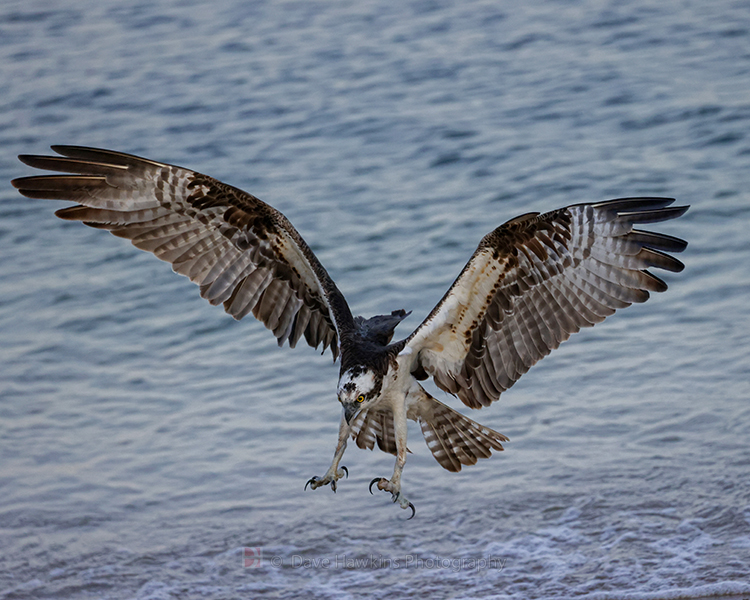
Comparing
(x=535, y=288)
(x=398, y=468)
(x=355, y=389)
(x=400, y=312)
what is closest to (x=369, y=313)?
(x=400, y=312)

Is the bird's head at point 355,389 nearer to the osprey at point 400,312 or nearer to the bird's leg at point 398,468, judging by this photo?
the osprey at point 400,312

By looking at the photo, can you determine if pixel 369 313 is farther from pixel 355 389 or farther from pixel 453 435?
pixel 355 389

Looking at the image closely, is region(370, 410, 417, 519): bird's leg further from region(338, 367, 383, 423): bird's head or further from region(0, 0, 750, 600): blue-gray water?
region(0, 0, 750, 600): blue-gray water

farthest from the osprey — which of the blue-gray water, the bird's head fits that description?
the blue-gray water

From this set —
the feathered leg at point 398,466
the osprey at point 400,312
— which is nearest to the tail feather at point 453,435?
the osprey at point 400,312

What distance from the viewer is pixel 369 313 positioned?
8711 mm

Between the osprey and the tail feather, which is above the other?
the osprey

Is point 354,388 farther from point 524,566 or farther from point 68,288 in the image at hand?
point 68,288

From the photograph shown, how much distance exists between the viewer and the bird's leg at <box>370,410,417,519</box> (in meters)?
5.05

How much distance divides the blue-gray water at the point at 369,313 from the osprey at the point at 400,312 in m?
1.10

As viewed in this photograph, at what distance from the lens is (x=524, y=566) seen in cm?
591

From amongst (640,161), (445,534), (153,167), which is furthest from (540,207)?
(153,167)

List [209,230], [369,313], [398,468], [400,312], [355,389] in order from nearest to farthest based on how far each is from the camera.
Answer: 1. [355,389]
2. [398,468]
3. [209,230]
4. [400,312]
5. [369,313]

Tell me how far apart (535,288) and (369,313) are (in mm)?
3536
